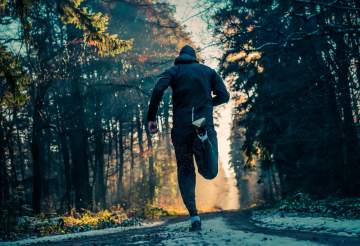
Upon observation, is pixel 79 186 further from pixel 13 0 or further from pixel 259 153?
pixel 13 0

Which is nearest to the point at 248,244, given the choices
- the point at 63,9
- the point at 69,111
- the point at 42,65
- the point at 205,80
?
the point at 205,80

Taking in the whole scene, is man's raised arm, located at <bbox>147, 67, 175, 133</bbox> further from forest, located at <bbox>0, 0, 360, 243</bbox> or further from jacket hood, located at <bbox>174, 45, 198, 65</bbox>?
forest, located at <bbox>0, 0, 360, 243</bbox>

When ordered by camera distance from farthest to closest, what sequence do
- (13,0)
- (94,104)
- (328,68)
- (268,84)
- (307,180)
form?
(94,104), (268,84), (307,180), (328,68), (13,0)

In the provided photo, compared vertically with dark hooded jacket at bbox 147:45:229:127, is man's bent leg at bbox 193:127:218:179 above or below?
below

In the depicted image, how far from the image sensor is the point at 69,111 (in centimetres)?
2080

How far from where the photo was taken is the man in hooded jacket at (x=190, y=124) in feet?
15.0

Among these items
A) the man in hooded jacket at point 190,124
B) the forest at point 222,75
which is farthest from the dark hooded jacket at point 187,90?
the forest at point 222,75

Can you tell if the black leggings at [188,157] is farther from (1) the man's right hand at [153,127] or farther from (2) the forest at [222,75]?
(2) the forest at [222,75]

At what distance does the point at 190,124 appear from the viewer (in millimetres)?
4699

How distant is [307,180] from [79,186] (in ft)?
30.0

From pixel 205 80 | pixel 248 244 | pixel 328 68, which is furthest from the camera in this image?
pixel 328 68

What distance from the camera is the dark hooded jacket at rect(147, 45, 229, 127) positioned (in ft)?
15.6

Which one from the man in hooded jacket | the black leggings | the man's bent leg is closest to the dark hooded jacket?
the man in hooded jacket

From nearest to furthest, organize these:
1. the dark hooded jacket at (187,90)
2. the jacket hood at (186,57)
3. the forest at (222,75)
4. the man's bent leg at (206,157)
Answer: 1. the man's bent leg at (206,157)
2. the dark hooded jacket at (187,90)
3. the jacket hood at (186,57)
4. the forest at (222,75)
